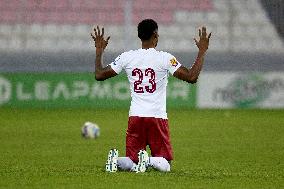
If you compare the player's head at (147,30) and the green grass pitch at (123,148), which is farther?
the player's head at (147,30)

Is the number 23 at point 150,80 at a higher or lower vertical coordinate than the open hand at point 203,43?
lower

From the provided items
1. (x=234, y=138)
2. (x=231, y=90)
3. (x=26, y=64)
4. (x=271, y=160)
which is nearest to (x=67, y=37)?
(x=26, y=64)

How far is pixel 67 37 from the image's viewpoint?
23094 millimetres

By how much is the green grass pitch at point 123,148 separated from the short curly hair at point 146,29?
3.99 feet

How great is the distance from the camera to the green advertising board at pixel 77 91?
63.9 ft

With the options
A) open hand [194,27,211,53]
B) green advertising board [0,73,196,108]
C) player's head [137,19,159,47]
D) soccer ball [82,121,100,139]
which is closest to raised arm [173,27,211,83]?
open hand [194,27,211,53]

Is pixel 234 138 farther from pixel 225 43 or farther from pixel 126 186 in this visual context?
pixel 225 43

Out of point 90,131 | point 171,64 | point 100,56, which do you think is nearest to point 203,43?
point 171,64

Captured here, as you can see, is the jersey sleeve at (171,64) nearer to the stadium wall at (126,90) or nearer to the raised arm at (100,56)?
the raised arm at (100,56)

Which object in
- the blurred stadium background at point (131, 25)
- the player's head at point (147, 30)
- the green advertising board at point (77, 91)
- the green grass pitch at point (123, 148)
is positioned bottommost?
the green grass pitch at point (123, 148)

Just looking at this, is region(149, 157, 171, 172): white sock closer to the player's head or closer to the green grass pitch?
the green grass pitch

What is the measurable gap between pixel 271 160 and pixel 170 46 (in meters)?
12.4

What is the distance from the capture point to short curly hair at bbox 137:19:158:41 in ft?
28.2

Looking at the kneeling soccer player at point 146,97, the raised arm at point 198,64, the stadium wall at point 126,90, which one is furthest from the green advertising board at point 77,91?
the raised arm at point 198,64
